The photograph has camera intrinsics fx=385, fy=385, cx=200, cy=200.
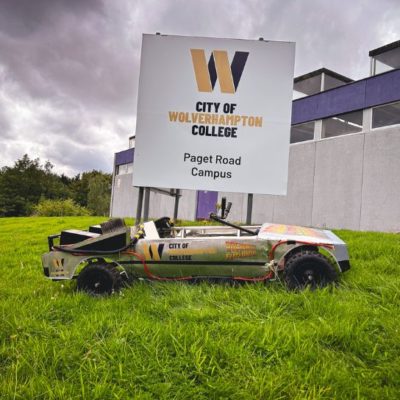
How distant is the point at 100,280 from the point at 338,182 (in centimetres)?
1309

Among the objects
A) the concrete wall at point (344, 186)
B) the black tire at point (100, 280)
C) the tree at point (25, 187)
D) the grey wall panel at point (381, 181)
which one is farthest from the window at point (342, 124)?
the tree at point (25, 187)

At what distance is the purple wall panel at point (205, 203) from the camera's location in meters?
22.2

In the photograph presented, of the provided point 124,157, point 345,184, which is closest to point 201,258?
point 345,184

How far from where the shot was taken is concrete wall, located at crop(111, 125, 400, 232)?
13359 mm

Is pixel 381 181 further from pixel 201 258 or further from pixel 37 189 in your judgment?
pixel 37 189

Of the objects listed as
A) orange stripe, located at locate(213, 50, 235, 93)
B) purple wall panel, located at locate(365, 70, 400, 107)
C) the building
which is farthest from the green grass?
purple wall panel, located at locate(365, 70, 400, 107)

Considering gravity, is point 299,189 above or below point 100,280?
above

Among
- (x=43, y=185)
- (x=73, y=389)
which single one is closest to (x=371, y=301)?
(x=73, y=389)

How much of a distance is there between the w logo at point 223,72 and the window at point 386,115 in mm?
10464

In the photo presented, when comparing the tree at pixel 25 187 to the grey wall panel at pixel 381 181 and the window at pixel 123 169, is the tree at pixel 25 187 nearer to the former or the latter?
the window at pixel 123 169

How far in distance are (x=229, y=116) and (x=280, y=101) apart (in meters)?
0.72

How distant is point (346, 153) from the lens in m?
15.0

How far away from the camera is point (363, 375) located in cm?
231

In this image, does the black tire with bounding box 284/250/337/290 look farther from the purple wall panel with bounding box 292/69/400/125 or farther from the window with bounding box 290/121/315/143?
the window with bounding box 290/121/315/143
